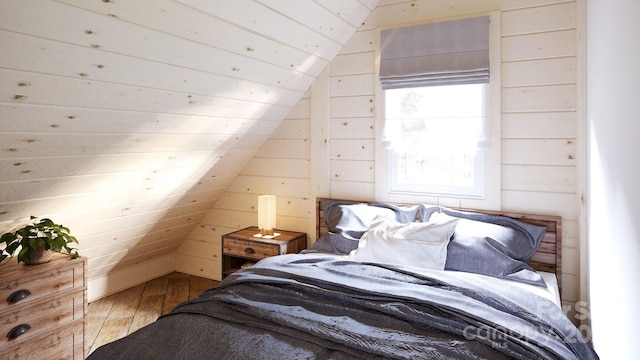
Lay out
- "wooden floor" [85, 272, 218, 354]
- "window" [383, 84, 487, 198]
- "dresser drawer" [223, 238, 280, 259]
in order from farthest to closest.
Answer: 1. "dresser drawer" [223, 238, 280, 259]
2. "wooden floor" [85, 272, 218, 354]
3. "window" [383, 84, 487, 198]

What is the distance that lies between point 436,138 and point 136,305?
8.39 ft

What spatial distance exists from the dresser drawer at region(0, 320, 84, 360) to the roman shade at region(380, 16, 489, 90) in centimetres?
244

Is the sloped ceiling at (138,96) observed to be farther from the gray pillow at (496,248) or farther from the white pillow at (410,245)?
the gray pillow at (496,248)

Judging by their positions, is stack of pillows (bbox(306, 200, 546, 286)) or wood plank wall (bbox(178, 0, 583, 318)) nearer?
stack of pillows (bbox(306, 200, 546, 286))

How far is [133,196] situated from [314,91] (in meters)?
1.48

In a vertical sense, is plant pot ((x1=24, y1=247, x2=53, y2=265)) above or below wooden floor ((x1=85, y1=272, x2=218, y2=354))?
above

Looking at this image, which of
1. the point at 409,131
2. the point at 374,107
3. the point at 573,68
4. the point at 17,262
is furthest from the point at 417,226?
the point at 17,262

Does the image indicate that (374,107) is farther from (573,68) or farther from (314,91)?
(573,68)

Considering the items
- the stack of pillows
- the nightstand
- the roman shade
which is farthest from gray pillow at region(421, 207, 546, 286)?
the nightstand

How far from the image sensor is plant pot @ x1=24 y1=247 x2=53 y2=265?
2279 millimetres

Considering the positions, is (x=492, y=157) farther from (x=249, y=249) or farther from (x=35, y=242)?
(x=35, y=242)

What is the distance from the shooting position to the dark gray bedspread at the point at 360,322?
139 cm

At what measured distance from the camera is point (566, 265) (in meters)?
2.46

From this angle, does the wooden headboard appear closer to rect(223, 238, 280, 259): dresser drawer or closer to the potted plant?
rect(223, 238, 280, 259): dresser drawer
